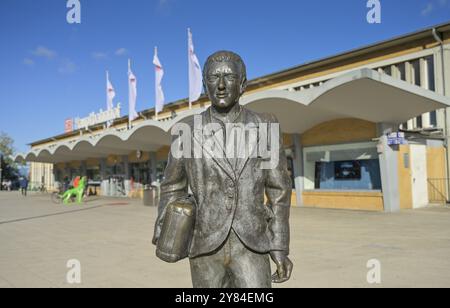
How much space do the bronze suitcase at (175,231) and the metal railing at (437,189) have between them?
16465mm

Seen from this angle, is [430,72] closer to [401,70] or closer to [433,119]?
[401,70]

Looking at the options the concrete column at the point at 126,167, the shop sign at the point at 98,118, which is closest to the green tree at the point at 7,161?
the shop sign at the point at 98,118

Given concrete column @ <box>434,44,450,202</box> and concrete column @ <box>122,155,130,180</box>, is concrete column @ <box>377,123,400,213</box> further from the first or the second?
concrete column @ <box>122,155,130,180</box>

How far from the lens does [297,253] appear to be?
7.64m

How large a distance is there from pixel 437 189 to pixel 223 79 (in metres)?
16.6

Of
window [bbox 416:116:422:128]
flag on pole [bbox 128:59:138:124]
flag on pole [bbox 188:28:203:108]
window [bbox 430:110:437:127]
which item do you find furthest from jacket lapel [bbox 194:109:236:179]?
flag on pole [bbox 128:59:138:124]

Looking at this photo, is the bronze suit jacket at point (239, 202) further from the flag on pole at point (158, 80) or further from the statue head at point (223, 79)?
the flag on pole at point (158, 80)

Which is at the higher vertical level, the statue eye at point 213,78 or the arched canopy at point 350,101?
the arched canopy at point 350,101

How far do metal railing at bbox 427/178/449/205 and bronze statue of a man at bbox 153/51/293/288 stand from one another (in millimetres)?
16051

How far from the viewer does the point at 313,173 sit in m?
18.3

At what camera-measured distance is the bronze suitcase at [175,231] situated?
97.2 inches

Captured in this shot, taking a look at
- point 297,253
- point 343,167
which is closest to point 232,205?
point 297,253

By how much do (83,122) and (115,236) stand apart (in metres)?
33.4

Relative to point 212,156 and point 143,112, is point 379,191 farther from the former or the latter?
point 143,112
